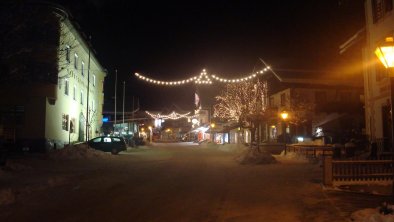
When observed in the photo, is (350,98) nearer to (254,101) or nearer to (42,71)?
(254,101)

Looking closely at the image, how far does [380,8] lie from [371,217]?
20046 mm

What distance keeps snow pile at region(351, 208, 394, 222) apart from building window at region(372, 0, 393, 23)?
58.9ft

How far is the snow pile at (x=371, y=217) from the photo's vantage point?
8.17 m

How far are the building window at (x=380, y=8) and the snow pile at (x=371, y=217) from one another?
A: 706 inches

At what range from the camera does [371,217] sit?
847 centimetres

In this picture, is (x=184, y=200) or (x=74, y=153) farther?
(x=74, y=153)

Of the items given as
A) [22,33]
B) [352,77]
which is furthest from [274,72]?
[22,33]

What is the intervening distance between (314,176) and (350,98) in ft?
104

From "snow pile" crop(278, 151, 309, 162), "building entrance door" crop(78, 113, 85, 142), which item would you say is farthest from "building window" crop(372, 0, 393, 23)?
"building entrance door" crop(78, 113, 85, 142)

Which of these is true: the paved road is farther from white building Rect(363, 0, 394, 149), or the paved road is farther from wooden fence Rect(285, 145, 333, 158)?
white building Rect(363, 0, 394, 149)

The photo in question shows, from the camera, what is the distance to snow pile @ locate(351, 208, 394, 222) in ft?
26.8

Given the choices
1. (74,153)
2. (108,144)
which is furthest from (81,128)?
(74,153)

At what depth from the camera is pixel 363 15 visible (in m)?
28.3

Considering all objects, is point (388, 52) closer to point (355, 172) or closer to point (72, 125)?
point (355, 172)
